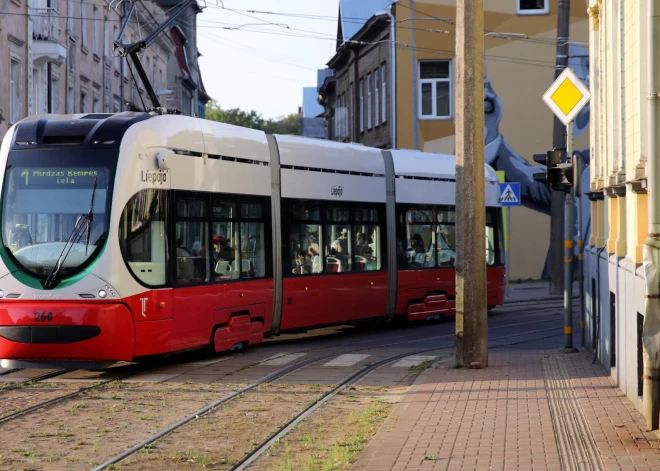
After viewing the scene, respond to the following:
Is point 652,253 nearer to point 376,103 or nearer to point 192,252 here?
point 192,252

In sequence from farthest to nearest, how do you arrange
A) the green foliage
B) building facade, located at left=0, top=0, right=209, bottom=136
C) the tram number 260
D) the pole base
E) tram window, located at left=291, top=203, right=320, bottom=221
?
the green foliage, building facade, located at left=0, top=0, right=209, bottom=136, tram window, located at left=291, top=203, right=320, bottom=221, the pole base, the tram number 260

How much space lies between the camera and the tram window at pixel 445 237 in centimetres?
2238

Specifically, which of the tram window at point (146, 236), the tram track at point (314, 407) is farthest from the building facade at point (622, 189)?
the tram window at point (146, 236)

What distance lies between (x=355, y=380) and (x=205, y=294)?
241cm

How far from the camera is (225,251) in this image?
622 inches

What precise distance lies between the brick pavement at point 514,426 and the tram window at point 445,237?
8.35 m

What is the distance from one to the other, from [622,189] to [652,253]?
409cm

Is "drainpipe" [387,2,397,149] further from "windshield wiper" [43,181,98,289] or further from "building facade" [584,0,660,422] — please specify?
"windshield wiper" [43,181,98,289]

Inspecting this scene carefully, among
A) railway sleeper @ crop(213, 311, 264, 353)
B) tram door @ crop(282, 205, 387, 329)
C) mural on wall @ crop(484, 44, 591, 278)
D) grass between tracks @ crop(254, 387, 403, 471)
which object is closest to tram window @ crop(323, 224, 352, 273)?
tram door @ crop(282, 205, 387, 329)

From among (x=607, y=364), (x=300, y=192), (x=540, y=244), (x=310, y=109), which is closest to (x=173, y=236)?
(x=300, y=192)

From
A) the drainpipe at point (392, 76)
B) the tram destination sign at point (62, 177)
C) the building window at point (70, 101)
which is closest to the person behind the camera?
the tram destination sign at point (62, 177)

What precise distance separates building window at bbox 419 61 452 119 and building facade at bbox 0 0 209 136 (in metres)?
8.76

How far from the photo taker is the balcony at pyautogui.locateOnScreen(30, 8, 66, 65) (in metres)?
32.9

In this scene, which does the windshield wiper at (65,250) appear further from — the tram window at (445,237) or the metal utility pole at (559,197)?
the metal utility pole at (559,197)
